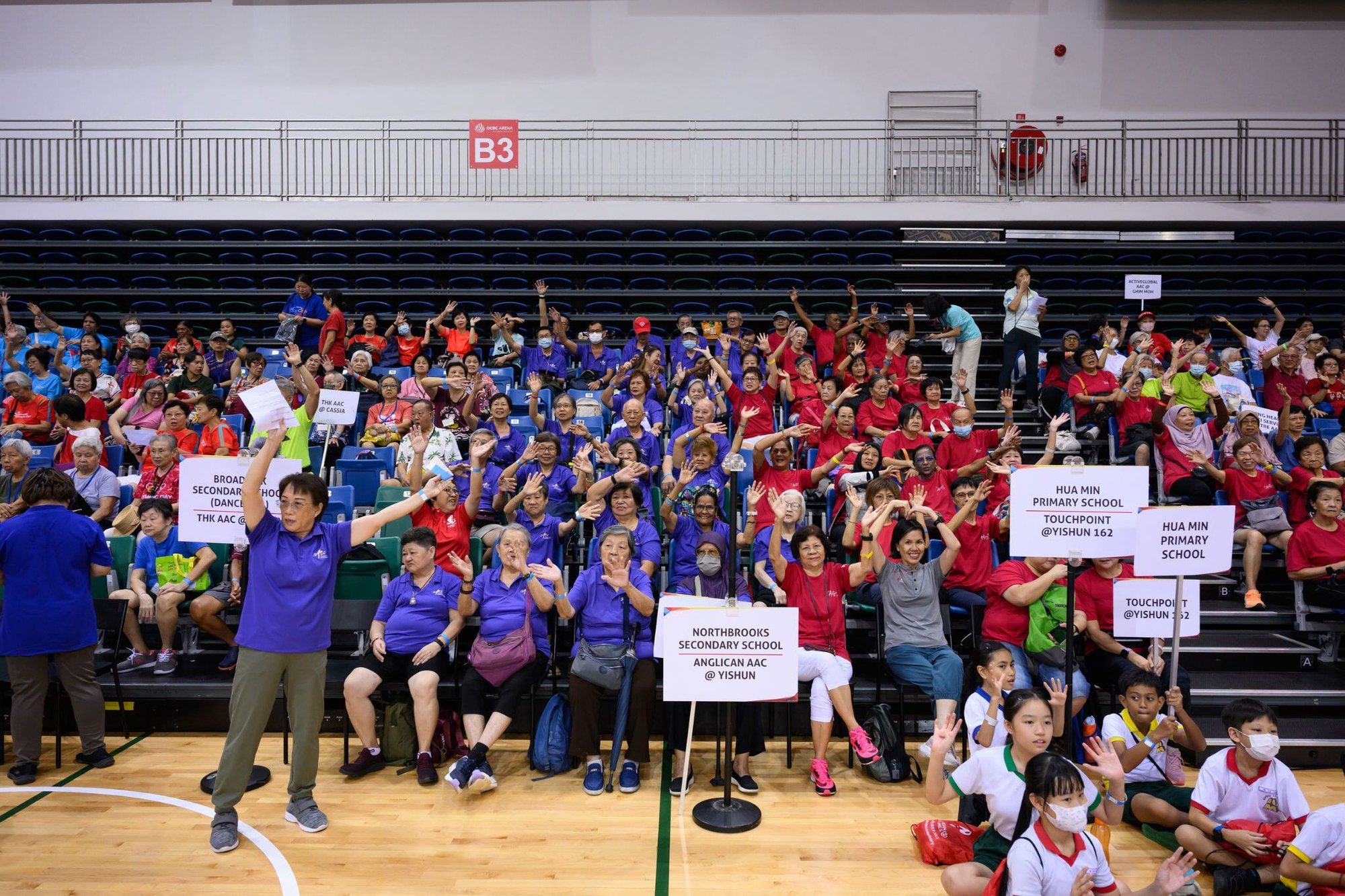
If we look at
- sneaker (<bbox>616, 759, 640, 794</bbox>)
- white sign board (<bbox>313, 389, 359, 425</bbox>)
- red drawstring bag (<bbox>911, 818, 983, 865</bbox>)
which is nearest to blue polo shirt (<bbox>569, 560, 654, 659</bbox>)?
sneaker (<bbox>616, 759, 640, 794</bbox>)

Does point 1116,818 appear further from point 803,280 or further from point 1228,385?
point 803,280

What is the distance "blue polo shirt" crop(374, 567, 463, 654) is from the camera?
532 centimetres

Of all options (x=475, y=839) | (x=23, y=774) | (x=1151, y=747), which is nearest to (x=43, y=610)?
(x=23, y=774)

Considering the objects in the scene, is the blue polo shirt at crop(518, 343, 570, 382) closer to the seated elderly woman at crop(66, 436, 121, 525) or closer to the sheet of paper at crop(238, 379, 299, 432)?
the seated elderly woman at crop(66, 436, 121, 525)

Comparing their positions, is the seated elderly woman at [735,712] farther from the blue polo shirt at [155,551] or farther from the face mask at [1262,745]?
the blue polo shirt at [155,551]

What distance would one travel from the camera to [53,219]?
13.3 metres

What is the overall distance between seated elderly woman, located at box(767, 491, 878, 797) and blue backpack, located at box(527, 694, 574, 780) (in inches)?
57.2

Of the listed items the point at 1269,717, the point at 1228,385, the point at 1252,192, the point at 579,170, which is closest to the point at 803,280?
the point at 579,170

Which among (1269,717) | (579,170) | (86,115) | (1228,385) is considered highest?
(86,115)

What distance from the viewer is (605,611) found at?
17.6 ft

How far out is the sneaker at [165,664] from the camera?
5.95 m

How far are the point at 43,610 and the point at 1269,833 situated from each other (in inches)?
253

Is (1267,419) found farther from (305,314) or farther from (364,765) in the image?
(305,314)

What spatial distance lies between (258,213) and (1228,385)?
13.0 meters
